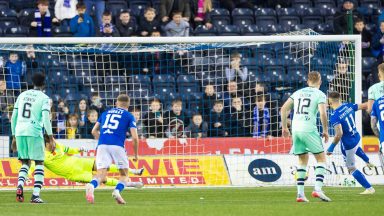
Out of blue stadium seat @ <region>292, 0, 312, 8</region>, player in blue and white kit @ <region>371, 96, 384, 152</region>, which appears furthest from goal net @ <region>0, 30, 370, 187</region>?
player in blue and white kit @ <region>371, 96, 384, 152</region>

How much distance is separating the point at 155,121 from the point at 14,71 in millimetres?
3192

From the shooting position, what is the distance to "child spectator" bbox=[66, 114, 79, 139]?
82.9ft

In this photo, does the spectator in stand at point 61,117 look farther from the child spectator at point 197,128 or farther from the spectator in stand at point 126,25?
the spectator in stand at point 126,25

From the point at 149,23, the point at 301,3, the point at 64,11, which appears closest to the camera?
the point at 149,23

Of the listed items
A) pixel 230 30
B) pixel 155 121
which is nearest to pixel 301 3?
pixel 230 30

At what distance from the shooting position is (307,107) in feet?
63.0

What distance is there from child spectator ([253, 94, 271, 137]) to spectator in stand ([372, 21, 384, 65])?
4.89 metres

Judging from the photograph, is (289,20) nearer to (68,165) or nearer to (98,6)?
(98,6)

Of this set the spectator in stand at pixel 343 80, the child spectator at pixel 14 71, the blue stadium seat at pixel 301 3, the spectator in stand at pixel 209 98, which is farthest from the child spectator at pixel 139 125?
the blue stadium seat at pixel 301 3

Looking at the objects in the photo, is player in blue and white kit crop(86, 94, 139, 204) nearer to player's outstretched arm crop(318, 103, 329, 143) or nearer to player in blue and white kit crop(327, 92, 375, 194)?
player's outstretched arm crop(318, 103, 329, 143)

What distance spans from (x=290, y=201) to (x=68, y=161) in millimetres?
5240

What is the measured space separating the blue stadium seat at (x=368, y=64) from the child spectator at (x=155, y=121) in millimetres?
6463

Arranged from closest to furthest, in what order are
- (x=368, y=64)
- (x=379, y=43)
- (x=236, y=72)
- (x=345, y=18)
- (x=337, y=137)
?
1. (x=337, y=137)
2. (x=236, y=72)
3. (x=345, y=18)
4. (x=379, y=43)
5. (x=368, y=64)

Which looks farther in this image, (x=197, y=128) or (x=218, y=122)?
(x=218, y=122)
